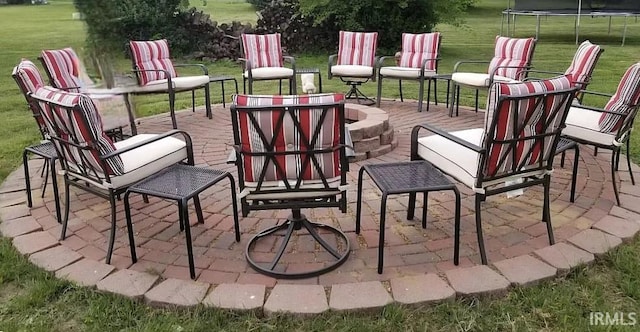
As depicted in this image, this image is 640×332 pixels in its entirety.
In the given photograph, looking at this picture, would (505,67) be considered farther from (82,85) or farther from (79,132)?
(79,132)

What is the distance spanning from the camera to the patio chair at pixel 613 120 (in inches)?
120

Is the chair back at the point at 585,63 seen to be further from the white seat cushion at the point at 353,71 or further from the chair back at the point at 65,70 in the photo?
the chair back at the point at 65,70

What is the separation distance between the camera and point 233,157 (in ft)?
8.48

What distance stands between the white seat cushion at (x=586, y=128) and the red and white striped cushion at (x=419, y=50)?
2775mm

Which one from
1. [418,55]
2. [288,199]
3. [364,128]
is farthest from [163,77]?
[288,199]

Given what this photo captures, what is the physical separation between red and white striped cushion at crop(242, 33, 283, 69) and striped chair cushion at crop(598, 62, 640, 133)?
415 cm

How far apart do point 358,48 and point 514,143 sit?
4.46 meters

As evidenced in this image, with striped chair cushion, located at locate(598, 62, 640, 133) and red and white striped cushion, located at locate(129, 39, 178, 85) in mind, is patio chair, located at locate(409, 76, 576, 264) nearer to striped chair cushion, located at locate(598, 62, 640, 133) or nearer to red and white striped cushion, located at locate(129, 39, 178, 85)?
striped chair cushion, located at locate(598, 62, 640, 133)

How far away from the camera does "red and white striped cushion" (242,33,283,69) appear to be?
643 centimetres

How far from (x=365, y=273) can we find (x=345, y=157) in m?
0.56

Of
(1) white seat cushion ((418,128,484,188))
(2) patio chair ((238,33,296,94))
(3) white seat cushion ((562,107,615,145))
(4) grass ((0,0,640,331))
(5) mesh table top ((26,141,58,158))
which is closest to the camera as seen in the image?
(4) grass ((0,0,640,331))

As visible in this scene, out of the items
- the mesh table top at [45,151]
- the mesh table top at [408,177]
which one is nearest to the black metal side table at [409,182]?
the mesh table top at [408,177]

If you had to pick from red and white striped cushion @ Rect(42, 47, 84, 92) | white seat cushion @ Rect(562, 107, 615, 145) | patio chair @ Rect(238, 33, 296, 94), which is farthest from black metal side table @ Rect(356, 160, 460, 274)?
patio chair @ Rect(238, 33, 296, 94)

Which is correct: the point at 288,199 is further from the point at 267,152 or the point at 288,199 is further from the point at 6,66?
the point at 6,66
